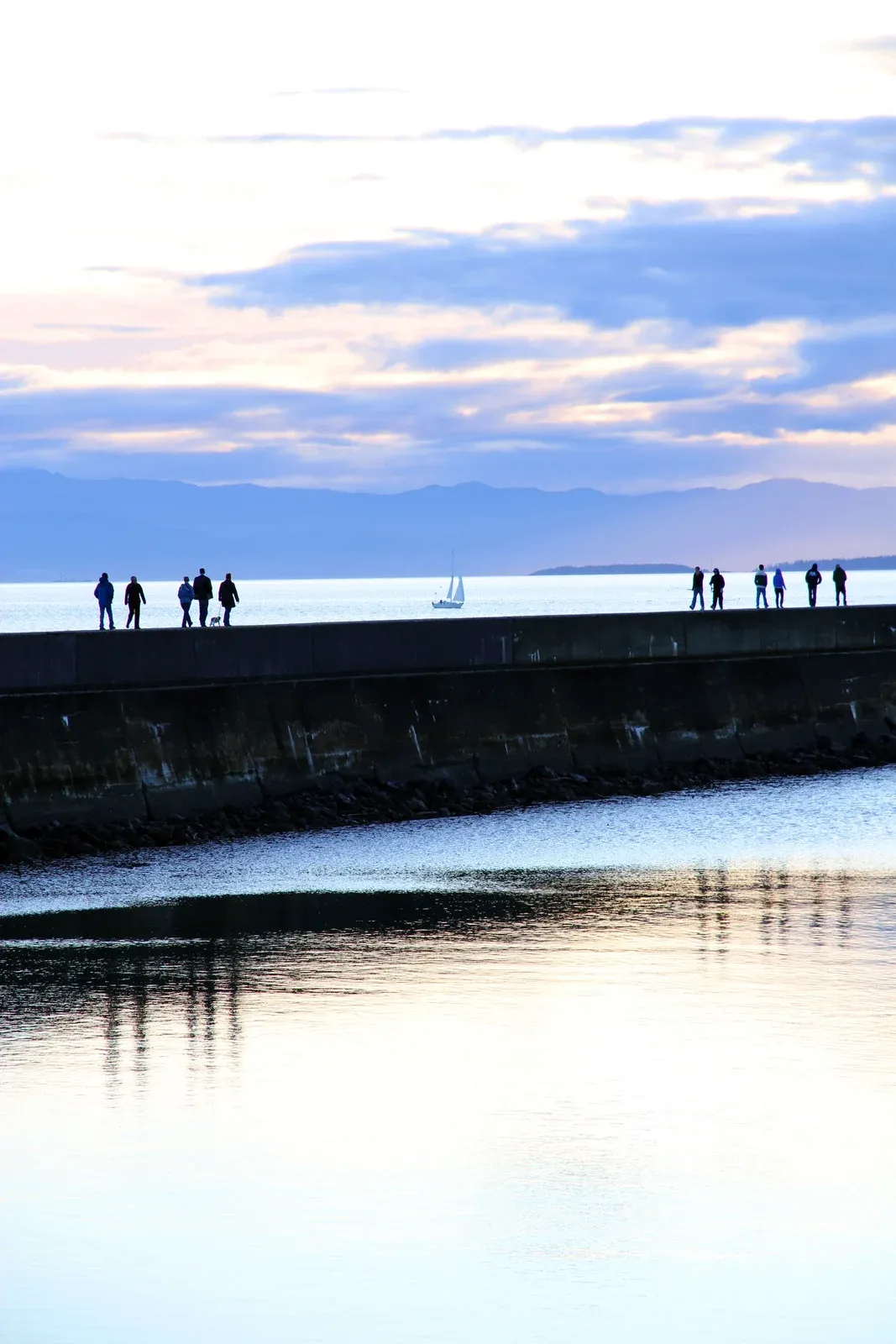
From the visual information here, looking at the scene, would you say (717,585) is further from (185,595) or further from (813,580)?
(185,595)

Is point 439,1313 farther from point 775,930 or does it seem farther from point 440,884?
point 440,884

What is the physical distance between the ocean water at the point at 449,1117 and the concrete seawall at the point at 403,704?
5543mm

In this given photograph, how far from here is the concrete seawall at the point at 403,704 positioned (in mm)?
23953

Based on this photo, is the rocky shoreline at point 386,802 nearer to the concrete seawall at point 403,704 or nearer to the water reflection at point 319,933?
the concrete seawall at point 403,704

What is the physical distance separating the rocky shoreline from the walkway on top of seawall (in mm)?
2812

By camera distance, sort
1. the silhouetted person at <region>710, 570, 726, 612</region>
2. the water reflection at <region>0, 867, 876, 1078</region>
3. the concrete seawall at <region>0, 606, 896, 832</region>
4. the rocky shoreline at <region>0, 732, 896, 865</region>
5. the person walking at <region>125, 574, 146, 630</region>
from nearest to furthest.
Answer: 1. the water reflection at <region>0, 867, 876, 1078</region>
2. the rocky shoreline at <region>0, 732, 896, 865</region>
3. the concrete seawall at <region>0, 606, 896, 832</region>
4. the person walking at <region>125, 574, 146, 630</region>
5. the silhouetted person at <region>710, 570, 726, 612</region>

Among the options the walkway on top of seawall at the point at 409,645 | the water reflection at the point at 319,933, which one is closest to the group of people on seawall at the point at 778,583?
the walkway on top of seawall at the point at 409,645

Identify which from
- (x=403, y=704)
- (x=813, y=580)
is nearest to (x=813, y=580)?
(x=813, y=580)

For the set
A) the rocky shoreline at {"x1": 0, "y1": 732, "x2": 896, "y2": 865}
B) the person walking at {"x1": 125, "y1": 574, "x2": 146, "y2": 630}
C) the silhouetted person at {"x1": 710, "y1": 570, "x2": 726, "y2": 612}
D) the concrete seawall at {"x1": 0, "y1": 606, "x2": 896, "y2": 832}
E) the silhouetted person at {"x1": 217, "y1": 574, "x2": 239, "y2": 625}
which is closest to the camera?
the rocky shoreline at {"x1": 0, "y1": 732, "x2": 896, "y2": 865}

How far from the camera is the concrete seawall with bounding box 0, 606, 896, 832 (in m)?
24.0

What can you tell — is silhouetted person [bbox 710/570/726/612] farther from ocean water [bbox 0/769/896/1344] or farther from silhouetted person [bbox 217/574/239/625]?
ocean water [bbox 0/769/896/1344]

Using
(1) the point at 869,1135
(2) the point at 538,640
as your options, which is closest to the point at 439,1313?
(1) the point at 869,1135

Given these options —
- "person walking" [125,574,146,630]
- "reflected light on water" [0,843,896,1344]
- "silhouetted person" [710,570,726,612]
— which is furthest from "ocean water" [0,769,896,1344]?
"silhouetted person" [710,570,726,612]

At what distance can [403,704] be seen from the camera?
1133 inches
